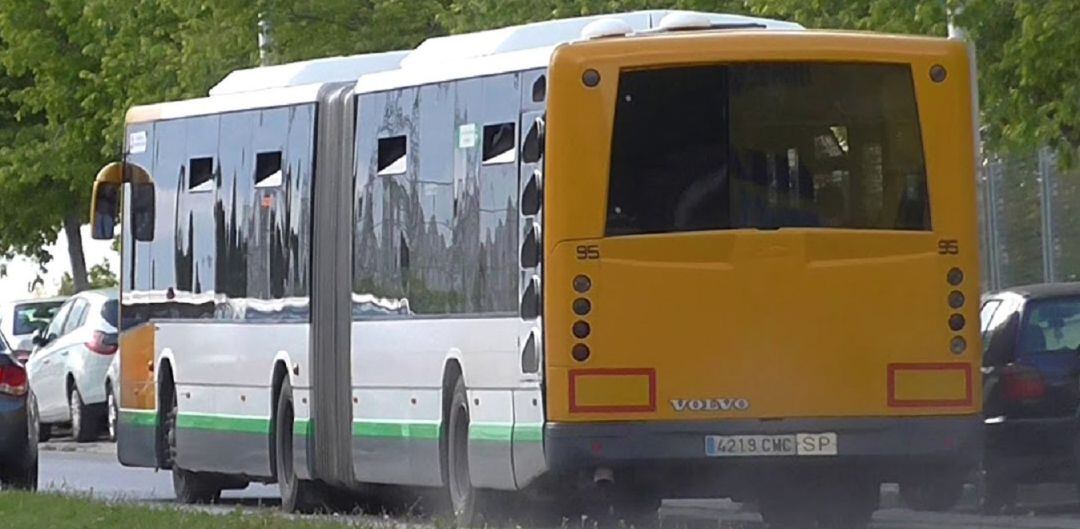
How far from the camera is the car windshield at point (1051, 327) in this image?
62.6 feet

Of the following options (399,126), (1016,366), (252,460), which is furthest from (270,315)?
(1016,366)

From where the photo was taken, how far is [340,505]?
21484 mm

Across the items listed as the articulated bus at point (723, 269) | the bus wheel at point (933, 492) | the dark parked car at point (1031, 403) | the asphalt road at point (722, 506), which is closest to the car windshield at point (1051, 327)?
the dark parked car at point (1031, 403)

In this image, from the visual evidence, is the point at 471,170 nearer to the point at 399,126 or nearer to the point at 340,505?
the point at 399,126

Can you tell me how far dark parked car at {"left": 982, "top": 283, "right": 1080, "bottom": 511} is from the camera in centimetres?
1898

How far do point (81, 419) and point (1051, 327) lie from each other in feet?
59.8

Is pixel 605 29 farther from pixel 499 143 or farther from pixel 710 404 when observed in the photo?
pixel 710 404

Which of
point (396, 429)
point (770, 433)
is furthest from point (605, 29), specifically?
point (396, 429)

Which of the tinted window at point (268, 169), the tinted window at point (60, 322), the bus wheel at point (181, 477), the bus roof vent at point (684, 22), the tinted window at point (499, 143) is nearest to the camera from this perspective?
the bus roof vent at point (684, 22)

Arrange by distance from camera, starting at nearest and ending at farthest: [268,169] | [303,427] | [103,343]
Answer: [303,427] → [268,169] → [103,343]

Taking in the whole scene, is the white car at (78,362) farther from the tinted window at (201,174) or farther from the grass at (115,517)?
the grass at (115,517)

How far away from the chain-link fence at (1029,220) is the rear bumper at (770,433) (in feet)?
38.7

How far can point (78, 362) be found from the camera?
34625 mm

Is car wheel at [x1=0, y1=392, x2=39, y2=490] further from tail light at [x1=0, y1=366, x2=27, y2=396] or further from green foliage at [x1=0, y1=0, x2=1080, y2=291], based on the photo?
green foliage at [x1=0, y1=0, x2=1080, y2=291]
